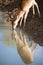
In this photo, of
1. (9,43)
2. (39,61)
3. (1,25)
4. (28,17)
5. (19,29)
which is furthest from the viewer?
(28,17)

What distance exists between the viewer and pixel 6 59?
242 cm

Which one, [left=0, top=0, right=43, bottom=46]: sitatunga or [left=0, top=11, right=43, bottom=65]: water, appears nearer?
[left=0, top=11, right=43, bottom=65]: water

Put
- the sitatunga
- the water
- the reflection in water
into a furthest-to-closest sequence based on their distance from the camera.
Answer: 1. the sitatunga
2. the reflection in water
3. the water

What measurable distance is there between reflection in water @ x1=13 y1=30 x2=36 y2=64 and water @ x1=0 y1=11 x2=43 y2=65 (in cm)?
4

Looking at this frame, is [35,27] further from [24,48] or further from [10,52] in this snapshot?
[10,52]

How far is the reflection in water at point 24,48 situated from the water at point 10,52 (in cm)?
4

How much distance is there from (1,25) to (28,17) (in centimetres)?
59

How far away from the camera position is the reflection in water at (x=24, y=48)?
99.5 inches

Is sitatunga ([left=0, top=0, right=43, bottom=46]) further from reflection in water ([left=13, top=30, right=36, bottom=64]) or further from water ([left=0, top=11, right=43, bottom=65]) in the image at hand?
water ([left=0, top=11, right=43, bottom=65])

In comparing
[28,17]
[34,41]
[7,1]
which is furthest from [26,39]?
[7,1]

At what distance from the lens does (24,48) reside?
9.25ft

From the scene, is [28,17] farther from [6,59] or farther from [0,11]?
[6,59]

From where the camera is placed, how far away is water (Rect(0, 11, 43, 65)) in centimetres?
235

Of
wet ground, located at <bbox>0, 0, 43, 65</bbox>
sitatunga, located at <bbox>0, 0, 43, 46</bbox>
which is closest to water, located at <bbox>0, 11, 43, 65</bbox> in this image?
wet ground, located at <bbox>0, 0, 43, 65</bbox>
